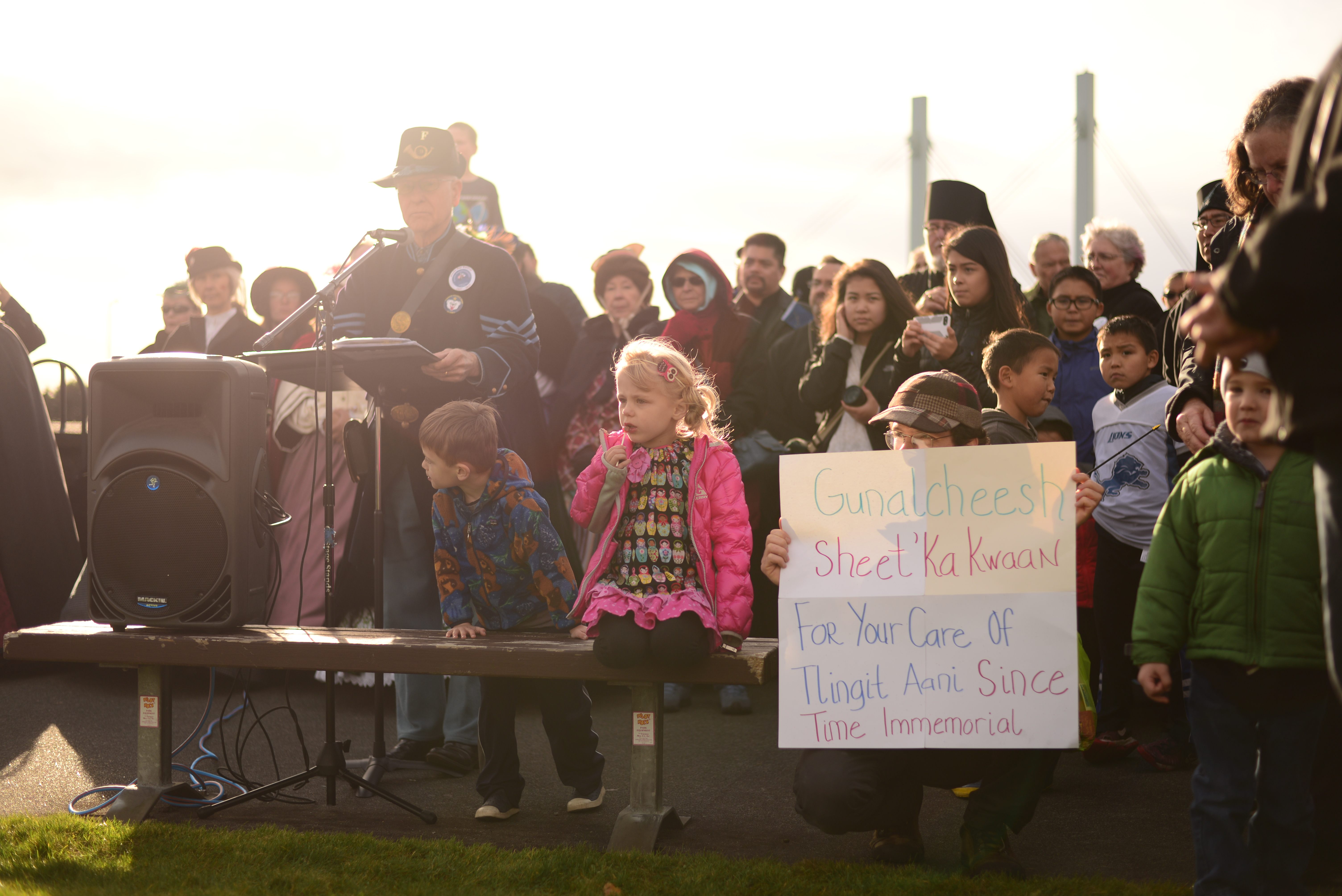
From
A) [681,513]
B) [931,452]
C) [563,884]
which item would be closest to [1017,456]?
[931,452]

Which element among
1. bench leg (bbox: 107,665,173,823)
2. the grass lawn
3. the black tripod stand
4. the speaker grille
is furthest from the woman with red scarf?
the grass lawn

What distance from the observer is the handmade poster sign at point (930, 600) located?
3.01 metres

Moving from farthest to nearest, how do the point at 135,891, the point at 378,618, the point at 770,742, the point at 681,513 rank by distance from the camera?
the point at 770,742, the point at 378,618, the point at 681,513, the point at 135,891

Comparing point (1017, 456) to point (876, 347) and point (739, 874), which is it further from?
point (876, 347)

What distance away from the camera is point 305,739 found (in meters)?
5.05

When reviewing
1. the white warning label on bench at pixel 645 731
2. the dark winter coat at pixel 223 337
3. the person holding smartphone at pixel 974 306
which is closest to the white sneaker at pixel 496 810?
the white warning label on bench at pixel 645 731

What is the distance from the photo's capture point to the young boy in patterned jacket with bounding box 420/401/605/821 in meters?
3.86

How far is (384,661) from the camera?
352cm

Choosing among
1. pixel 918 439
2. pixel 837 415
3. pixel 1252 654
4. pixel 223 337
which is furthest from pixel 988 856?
pixel 223 337

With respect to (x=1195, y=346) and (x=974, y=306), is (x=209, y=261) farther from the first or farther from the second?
(x=1195, y=346)

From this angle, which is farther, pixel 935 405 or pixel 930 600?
pixel 935 405

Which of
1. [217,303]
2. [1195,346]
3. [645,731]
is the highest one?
[217,303]

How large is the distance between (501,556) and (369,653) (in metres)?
0.59

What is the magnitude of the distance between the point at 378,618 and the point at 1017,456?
237 cm
